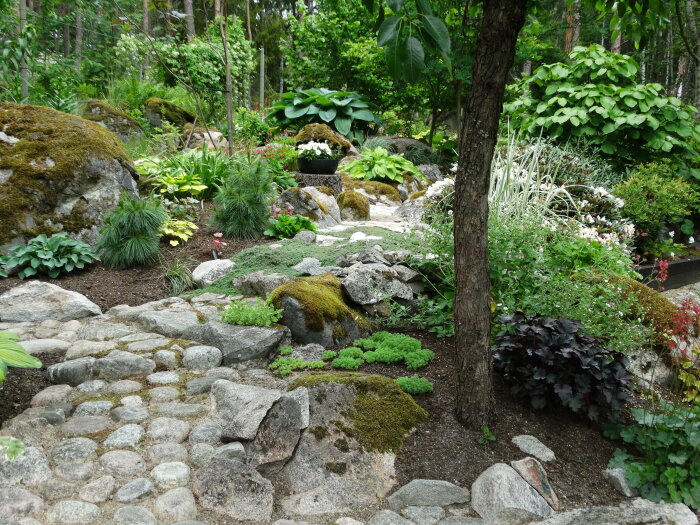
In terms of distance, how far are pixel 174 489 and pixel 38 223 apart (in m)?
3.67

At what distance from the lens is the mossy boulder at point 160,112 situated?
37.2ft

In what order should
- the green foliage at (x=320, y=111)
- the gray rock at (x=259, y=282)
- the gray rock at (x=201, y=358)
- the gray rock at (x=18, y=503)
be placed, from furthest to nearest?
the green foliage at (x=320, y=111) < the gray rock at (x=259, y=282) < the gray rock at (x=201, y=358) < the gray rock at (x=18, y=503)

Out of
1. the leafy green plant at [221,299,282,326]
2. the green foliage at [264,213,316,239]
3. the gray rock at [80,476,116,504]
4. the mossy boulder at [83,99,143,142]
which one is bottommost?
the gray rock at [80,476,116,504]

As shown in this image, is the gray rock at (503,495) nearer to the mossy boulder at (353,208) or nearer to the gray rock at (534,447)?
the gray rock at (534,447)

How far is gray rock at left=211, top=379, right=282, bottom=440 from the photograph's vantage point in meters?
2.30

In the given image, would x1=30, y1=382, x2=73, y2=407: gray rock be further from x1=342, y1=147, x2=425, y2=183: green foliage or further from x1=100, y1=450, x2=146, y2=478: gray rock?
x1=342, y1=147, x2=425, y2=183: green foliage

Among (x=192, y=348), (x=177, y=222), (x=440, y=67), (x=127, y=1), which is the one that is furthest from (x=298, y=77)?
(x=192, y=348)

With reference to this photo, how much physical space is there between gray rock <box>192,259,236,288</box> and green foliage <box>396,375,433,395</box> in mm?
2214

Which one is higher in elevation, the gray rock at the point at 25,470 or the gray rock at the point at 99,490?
the gray rock at the point at 25,470

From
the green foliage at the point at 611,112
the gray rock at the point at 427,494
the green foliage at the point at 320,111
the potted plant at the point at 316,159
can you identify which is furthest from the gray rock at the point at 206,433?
the green foliage at the point at 320,111

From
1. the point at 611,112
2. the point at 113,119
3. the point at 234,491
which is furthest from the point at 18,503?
the point at 113,119

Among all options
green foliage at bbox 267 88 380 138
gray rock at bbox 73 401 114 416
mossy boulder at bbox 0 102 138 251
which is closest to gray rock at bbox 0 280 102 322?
mossy boulder at bbox 0 102 138 251

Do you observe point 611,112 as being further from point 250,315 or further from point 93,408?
point 93,408

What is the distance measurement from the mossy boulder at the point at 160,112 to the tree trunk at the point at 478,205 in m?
10.3
